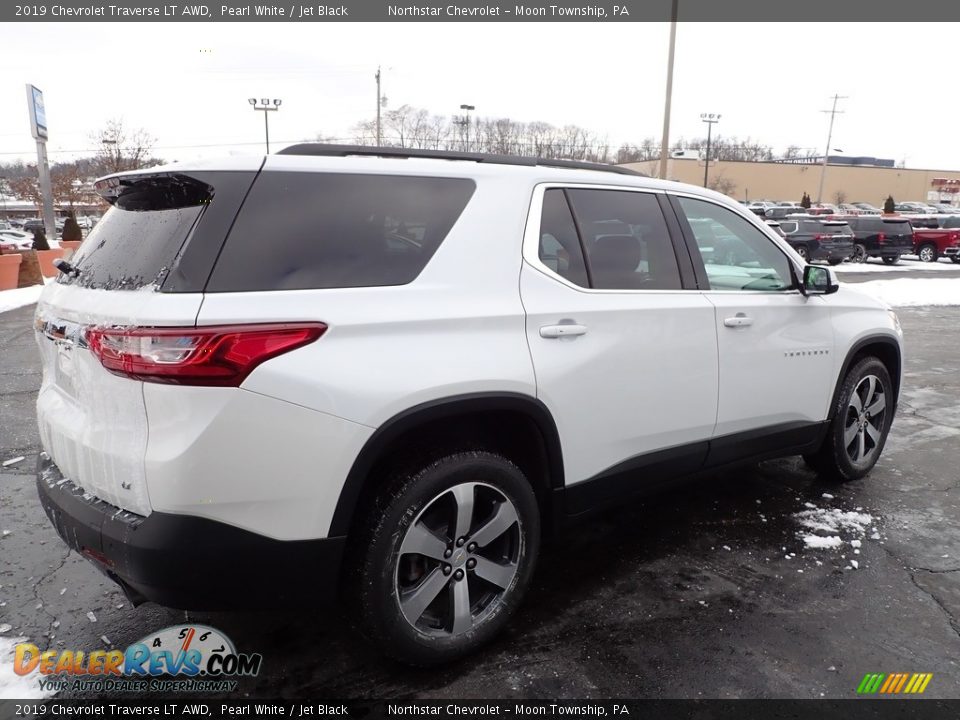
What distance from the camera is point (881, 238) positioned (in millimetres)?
24328

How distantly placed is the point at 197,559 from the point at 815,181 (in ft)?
→ 339

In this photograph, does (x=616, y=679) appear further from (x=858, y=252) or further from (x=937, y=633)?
(x=858, y=252)

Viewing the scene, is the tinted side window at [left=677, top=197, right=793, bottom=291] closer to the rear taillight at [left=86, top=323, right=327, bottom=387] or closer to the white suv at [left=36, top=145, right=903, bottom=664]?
the white suv at [left=36, top=145, right=903, bottom=664]

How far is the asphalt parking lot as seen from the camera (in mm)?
2533

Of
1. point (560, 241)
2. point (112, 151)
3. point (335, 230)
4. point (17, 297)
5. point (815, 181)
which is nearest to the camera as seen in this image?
point (335, 230)

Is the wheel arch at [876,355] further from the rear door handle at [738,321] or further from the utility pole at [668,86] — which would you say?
the utility pole at [668,86]

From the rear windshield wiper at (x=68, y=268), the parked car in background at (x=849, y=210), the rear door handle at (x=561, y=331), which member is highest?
the rear windshield wiper at (x=68, y=268)

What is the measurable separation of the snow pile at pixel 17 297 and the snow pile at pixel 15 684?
1230 cm

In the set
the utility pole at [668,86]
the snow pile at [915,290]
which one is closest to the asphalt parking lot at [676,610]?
the snow pile at [915,290]

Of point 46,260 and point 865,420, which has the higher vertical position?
point 865,420

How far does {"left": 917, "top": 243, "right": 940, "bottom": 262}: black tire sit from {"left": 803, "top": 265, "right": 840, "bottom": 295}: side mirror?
26861mm

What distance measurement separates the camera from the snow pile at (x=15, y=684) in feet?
7.97

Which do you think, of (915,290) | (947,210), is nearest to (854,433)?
(915,290)

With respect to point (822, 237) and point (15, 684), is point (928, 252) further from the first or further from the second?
point (15, 684)
